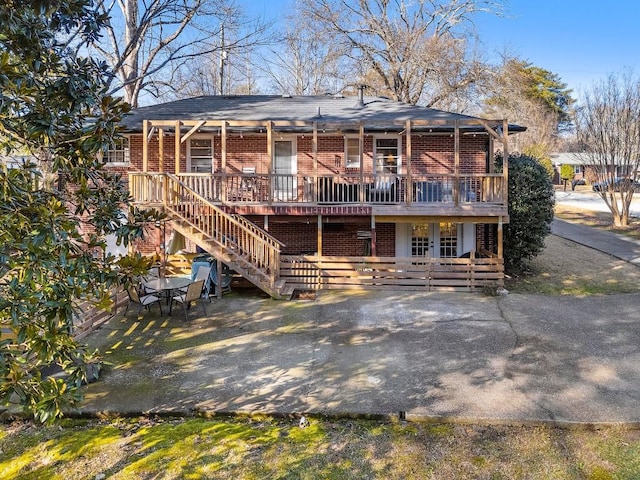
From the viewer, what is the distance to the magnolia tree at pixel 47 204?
2629 mm

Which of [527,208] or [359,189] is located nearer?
[359,189]

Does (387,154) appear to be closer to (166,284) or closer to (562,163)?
(166,284)

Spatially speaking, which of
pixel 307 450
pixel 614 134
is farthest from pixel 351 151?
pixel 614 134

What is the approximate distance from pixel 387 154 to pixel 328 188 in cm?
329

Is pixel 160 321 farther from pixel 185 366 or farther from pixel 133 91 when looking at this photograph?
pixel 133 91

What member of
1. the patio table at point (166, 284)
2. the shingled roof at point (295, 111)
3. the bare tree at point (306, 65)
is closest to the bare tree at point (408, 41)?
the bare tree at point (306, 65)

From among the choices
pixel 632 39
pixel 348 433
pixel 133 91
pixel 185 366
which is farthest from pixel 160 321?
pixel 632 39

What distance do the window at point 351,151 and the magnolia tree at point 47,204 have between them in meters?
11.7

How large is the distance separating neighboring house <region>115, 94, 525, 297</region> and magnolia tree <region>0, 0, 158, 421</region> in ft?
25.8

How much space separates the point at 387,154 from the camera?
14.9m

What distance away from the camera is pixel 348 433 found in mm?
5125

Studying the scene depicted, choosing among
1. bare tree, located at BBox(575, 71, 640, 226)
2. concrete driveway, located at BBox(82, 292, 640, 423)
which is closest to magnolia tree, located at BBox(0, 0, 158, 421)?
concrete driveway, located at BBox(82, 292, 640, 423)

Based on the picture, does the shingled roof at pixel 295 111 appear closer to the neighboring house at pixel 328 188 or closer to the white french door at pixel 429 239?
the neighboring house at pixel 328 188

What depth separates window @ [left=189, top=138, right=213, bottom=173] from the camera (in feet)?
49.4
